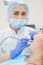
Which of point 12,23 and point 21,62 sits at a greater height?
point 12,23

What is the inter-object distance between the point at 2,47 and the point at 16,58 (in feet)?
0.82

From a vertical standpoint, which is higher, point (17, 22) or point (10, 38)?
point (17, 22)

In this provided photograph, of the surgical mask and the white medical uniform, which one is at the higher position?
the surgical mask

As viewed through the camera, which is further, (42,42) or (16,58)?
(16,58)

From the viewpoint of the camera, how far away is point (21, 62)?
3.72ft

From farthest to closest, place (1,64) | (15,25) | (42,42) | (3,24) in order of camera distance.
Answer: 1. (3,24)
2. (15,25)
3. (1,64)
4. (42,42)

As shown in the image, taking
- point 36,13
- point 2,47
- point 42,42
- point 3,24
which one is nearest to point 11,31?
point 2,47

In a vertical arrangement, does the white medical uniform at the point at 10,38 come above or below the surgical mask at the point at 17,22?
below

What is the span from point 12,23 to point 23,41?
0.41 metres

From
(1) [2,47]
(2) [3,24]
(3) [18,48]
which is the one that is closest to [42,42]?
(3) [18,48]

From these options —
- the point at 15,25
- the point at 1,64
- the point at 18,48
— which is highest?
the point at 15,25

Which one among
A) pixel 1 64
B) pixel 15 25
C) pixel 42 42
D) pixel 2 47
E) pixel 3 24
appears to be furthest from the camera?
pixel 3 24

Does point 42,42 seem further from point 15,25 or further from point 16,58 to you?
point 15,25

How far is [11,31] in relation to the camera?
1.51m
